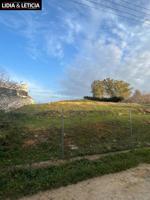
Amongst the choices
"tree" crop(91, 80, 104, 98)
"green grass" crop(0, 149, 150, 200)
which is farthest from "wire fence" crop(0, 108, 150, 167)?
"tree" crop(91, 80, 104, 98)

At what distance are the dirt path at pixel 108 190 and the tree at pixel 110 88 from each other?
35885mm

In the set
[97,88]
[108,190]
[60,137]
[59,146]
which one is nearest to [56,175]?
[108,190]

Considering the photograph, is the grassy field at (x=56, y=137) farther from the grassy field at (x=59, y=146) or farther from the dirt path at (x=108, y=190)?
the dirt path at (x=108, y=190)

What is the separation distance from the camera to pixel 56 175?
7699 millimetres

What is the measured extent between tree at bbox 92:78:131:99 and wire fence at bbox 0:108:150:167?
87.6 ft

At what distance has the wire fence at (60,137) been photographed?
10594 millimetres

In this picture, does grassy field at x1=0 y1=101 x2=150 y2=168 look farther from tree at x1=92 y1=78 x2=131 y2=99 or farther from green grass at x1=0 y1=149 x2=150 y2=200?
tree at x1=92 y1=78 x2=131 y2=99

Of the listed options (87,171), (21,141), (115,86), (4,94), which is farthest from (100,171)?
(115,86)

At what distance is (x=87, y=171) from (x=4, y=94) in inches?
219

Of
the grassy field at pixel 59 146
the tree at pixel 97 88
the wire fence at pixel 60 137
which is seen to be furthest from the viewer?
the tree at pixel 97 88

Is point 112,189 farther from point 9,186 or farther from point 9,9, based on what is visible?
point 9,9

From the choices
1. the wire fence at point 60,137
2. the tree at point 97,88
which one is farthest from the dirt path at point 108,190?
the tree at point 97,88

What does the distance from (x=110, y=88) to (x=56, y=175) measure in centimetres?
3691

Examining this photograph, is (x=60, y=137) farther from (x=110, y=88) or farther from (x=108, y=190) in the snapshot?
(x=110, y=88)
